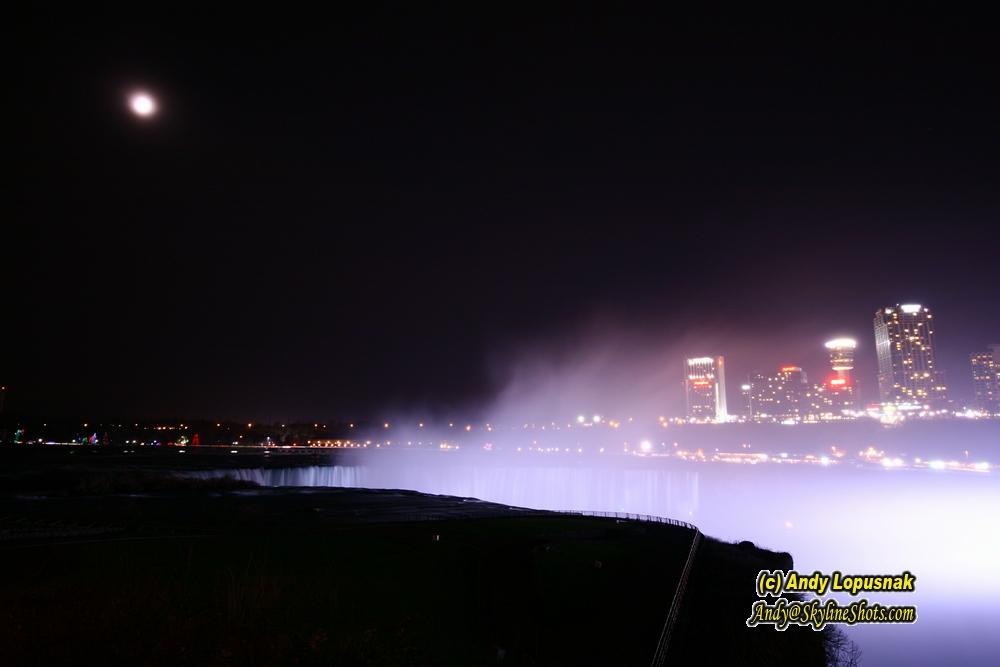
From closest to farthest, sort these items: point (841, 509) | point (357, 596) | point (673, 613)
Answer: point (673, 613)
point (357, 596)
point (841, 509)

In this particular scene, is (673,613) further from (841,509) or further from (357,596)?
(841,509)

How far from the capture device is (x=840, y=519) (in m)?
88.9

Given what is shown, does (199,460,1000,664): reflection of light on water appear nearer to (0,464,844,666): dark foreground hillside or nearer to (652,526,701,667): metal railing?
(652,526,701,667): metal railing

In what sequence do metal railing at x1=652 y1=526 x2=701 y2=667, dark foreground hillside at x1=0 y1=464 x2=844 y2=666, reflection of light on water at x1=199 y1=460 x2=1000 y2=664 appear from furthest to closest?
1. reflection of light on water at x1=199 y1=460 x2=1000 y2=664
2. dark foreground hillside at x1=0 y1=464 x2=844 y2=666
3. metal railing at x1=652 y1=526 x2=701 y2=667

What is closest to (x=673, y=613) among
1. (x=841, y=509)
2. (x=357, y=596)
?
(x=357, y=596)

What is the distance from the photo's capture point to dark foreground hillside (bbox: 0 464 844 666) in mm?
13625

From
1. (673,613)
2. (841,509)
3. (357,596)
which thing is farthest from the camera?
(841,509)

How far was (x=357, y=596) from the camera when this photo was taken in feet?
59.7

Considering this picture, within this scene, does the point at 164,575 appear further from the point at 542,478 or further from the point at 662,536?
the point at 542,478

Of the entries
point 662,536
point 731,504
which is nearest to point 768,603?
point 662,536

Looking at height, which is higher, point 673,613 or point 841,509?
point 673,613

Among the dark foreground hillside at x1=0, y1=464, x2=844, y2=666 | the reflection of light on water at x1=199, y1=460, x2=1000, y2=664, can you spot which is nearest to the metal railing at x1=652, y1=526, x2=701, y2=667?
the dark foreground hillside at x1=0, y1=464, x2=844, y2=666

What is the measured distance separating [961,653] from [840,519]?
6280cm

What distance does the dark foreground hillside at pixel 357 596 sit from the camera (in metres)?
13.6
